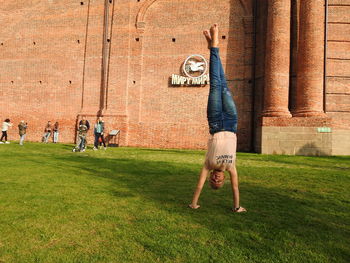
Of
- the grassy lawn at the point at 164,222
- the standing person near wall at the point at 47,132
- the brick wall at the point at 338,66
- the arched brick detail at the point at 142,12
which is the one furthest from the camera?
the standing person near wall at the point at 47,132

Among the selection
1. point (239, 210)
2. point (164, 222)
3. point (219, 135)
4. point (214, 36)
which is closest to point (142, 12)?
point (214, 36)

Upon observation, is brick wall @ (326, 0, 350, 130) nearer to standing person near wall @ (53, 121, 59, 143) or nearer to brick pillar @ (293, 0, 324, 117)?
brick pillar @ (293, 0, 324, 117)

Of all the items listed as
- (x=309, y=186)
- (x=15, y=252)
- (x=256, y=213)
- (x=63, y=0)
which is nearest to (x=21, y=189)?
(x=15, y=252)

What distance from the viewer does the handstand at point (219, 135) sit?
334cm

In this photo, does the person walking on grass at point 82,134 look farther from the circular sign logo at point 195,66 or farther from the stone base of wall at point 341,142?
the stone base of wall at point 341,142

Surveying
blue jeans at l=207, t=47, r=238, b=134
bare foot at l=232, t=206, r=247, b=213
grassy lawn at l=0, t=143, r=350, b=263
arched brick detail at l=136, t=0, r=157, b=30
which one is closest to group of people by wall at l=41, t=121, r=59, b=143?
arched brick detail at l=136, t=0, r=157, b=30

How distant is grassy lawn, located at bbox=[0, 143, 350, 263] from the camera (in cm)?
228

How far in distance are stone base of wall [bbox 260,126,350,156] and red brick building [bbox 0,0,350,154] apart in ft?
0.15

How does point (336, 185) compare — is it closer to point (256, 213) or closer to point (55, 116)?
point (256, 213)

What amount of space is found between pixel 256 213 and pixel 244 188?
161 centimetres

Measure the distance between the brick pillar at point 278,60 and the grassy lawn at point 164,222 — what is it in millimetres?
8353

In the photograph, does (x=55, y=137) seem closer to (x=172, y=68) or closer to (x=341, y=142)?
(x=172, y=68)

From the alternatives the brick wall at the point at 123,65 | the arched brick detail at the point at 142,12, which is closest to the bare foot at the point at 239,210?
the brick wall at the point at 123,65

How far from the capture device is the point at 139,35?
16688 millimetres
